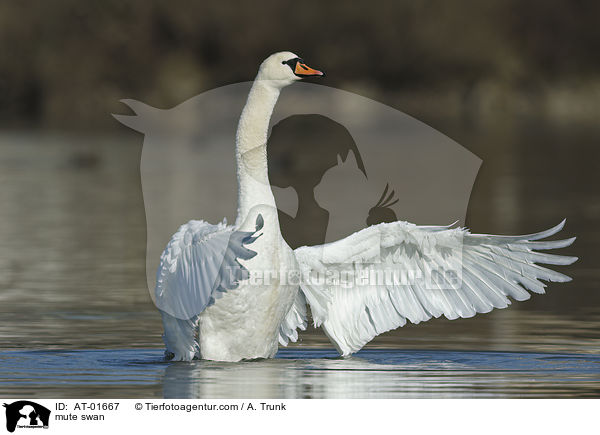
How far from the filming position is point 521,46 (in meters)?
72.9

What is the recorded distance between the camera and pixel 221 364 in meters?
10.5

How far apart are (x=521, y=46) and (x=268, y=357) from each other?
210 ft

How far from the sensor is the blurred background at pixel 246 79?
15.1 meters

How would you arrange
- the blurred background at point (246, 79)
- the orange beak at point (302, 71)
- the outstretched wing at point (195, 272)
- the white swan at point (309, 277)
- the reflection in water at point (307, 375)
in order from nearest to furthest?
the outstretched wing at point (195, 272), the reflection in water at point (307, 375), the white swan at point (309, 277), the orange beak at point (302, 71), the blurred background at point (246, 79)

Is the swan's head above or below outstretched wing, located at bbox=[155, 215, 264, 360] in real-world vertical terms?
above

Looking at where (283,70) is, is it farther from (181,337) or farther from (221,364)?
(221,364)

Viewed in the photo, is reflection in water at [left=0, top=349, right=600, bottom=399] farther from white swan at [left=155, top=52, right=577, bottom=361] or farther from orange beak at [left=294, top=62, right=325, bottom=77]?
orange beak at [left=294, top=62, right=325, bottom=77]

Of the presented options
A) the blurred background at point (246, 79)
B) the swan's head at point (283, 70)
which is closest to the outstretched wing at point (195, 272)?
the swan's head at point (283, 70)

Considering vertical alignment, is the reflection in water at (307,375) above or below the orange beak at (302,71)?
below

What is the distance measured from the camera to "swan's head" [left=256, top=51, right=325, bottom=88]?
10.7 meters
